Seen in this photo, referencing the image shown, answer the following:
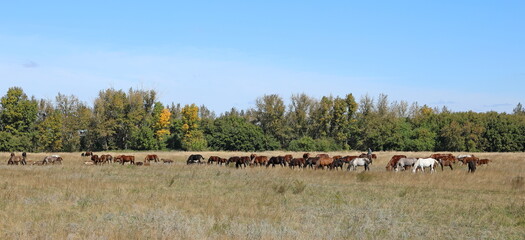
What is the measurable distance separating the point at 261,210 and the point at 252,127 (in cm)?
7542

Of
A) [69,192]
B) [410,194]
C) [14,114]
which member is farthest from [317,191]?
[14,114]

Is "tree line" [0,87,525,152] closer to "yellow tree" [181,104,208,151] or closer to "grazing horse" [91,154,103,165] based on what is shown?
"yellow tree" [181,104,208,151]

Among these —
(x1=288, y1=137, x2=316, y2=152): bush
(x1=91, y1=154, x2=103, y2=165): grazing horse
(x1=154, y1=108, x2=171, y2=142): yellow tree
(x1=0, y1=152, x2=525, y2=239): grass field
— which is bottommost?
(x1=0, y1=152, x2=525, y2=239): grass field

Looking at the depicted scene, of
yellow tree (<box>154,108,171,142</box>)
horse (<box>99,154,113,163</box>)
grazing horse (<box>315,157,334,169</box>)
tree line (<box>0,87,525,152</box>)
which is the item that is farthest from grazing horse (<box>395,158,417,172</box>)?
yellow tree (<box>154,108,171,142</box>)

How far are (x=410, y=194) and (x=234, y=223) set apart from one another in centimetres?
939

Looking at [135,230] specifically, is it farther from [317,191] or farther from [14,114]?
[14,114]

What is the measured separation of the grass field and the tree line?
62520 millimetres

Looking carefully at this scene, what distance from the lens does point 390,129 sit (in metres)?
84.0

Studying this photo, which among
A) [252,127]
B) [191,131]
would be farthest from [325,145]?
[191,131]

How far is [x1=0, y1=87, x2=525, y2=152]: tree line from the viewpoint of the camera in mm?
81125

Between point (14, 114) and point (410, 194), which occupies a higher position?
point (14, 114)

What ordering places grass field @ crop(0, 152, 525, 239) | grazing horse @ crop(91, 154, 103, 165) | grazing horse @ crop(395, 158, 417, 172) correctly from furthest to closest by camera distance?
grazing horse @ crop(91, 154, 103, 165) < grazing horse @ crop(395, 158, 417, 172) < grass field @ crop(0, 152, 525, 239)

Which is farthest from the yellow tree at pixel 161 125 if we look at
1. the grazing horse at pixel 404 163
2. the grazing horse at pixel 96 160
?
the grazing horse at pixel 404 163

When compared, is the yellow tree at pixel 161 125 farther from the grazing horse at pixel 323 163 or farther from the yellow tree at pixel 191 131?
the grazing horse at pixel 323 163
